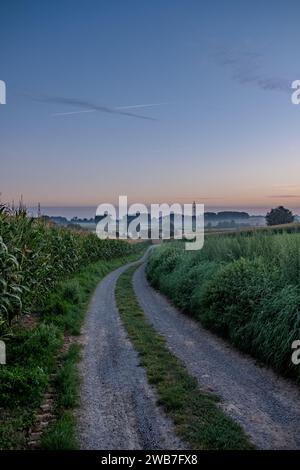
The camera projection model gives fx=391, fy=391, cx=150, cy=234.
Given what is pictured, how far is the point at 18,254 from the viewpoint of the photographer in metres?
9.67

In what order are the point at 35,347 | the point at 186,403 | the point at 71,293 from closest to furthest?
the point at 186,403
the point at 35,347
the point at 71,293

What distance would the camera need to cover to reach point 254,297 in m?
9.37

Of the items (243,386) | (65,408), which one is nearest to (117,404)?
(65,408)

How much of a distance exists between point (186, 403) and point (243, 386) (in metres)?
1.44

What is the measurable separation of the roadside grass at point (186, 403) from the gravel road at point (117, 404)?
165 mm

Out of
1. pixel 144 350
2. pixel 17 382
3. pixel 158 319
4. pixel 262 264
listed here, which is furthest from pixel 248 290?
pixel 17 382

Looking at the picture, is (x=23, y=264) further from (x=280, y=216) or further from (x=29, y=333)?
(x=280, y=216)

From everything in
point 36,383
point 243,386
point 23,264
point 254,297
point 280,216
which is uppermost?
point 280,216

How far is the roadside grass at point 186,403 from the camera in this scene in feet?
15.9
